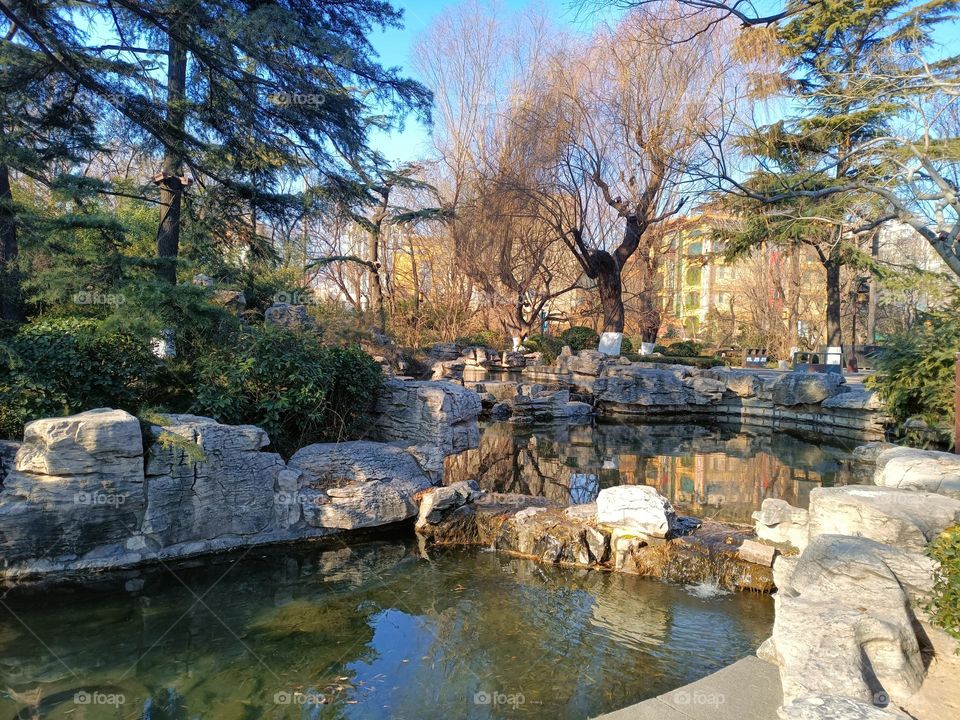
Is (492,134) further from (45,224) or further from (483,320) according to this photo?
(45,224)

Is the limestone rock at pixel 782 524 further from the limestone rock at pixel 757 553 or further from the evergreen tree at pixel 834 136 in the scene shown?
the evergreen tree at pixel 834 136

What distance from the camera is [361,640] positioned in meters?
4.50

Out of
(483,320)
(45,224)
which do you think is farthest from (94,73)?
(483,320)

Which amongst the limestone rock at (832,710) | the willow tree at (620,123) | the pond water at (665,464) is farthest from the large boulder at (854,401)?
the limestone rock at (832,710)

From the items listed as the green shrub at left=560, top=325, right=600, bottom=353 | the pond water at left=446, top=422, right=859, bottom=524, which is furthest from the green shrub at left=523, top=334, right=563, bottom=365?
the pond water at left=446, top=422, right=859, bottom=524

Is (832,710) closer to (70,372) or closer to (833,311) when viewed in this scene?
(70,372)

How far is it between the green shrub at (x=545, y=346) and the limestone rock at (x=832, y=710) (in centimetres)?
1740

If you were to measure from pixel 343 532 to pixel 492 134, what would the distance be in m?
18.7

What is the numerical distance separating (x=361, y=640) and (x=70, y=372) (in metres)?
4.01

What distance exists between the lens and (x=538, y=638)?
14.9ft

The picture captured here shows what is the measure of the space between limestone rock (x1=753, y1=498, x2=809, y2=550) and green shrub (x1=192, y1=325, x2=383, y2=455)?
4.76 metres

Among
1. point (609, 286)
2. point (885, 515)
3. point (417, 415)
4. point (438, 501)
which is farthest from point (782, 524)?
point (609, 286)

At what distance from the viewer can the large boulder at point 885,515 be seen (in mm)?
3771

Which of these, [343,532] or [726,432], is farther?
[726,432]
